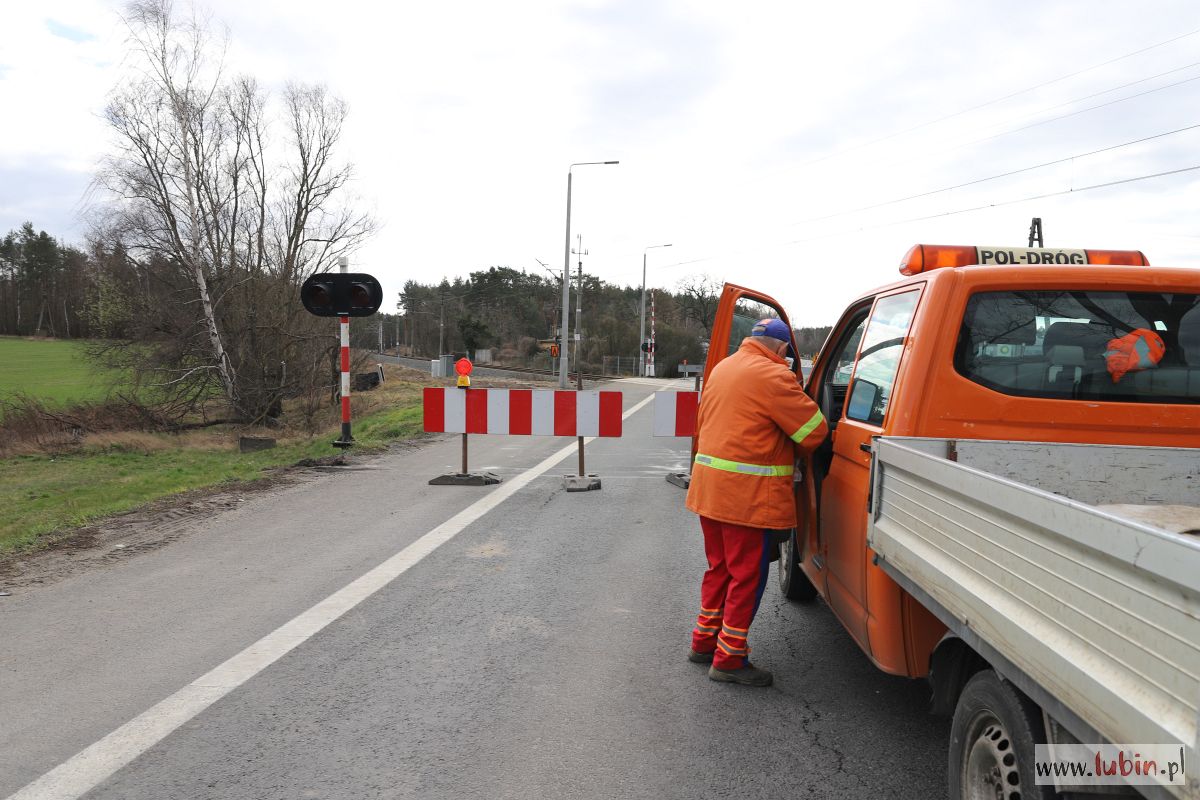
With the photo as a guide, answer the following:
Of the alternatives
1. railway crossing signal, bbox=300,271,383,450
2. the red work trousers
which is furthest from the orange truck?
railway crossing signal, bbox=300,271,383,450

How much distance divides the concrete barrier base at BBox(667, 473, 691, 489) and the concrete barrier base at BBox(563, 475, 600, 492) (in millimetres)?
1028

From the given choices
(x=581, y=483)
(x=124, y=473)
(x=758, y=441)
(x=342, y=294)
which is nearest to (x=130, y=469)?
(x=124, y=473)

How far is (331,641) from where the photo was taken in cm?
473

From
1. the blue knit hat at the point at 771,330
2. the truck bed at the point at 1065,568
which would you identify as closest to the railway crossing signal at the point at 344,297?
the blue knit hat at the point at 771,330

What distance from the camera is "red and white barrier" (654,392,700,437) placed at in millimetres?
9867

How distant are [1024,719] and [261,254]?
28.4 metres

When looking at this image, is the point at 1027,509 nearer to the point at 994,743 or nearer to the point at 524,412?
the point at 994,743

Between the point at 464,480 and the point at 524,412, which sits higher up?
the point at 524,412

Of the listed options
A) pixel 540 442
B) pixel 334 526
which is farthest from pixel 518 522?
pixel 540 442

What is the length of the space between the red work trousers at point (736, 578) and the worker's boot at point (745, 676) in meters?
0.02

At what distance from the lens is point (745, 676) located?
13.9ft

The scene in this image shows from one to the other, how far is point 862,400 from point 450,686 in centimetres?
236

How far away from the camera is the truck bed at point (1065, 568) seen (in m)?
1.60

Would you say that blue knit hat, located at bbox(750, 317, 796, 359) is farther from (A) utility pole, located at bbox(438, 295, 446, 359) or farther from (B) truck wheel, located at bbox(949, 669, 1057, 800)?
(A) utility pole, located at bbox(438, 295, 446, 359)
